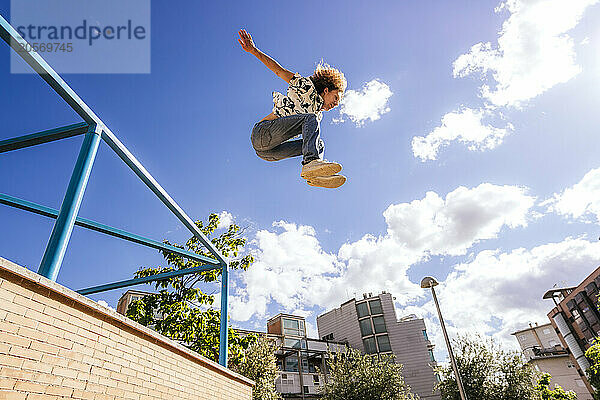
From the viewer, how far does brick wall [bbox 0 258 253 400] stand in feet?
6.66

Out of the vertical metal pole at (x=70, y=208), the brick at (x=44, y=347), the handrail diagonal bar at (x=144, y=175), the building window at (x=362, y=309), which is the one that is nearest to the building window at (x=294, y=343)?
the building window at (x=362, y=309)

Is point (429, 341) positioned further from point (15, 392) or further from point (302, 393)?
point (15, 392)

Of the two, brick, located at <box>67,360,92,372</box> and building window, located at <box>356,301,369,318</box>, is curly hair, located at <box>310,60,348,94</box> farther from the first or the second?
building window, located at <box>356,301,369,318</box>

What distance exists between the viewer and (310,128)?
4145 millimetres

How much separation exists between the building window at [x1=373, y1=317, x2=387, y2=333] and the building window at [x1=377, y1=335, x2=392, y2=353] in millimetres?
604

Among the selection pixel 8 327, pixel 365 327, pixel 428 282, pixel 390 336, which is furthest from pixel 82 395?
→ pixel 365 327

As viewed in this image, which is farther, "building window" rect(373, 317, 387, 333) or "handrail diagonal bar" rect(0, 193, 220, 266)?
"building window" rect(373, 317, 387, 333)

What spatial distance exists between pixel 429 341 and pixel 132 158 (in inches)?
1543

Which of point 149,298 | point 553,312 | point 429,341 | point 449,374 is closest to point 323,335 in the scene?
point 429,341

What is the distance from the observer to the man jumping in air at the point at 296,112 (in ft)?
13.6

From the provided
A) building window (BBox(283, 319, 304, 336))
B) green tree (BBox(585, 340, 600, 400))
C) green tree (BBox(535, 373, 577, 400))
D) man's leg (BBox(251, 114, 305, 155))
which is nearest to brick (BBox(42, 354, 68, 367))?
man's leg (BBox(251, 114, 305, 155))

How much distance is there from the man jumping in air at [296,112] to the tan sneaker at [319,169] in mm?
101

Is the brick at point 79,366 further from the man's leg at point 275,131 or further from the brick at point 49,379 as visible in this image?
the man's leg at point 275,131

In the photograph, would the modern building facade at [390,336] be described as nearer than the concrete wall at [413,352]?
No
